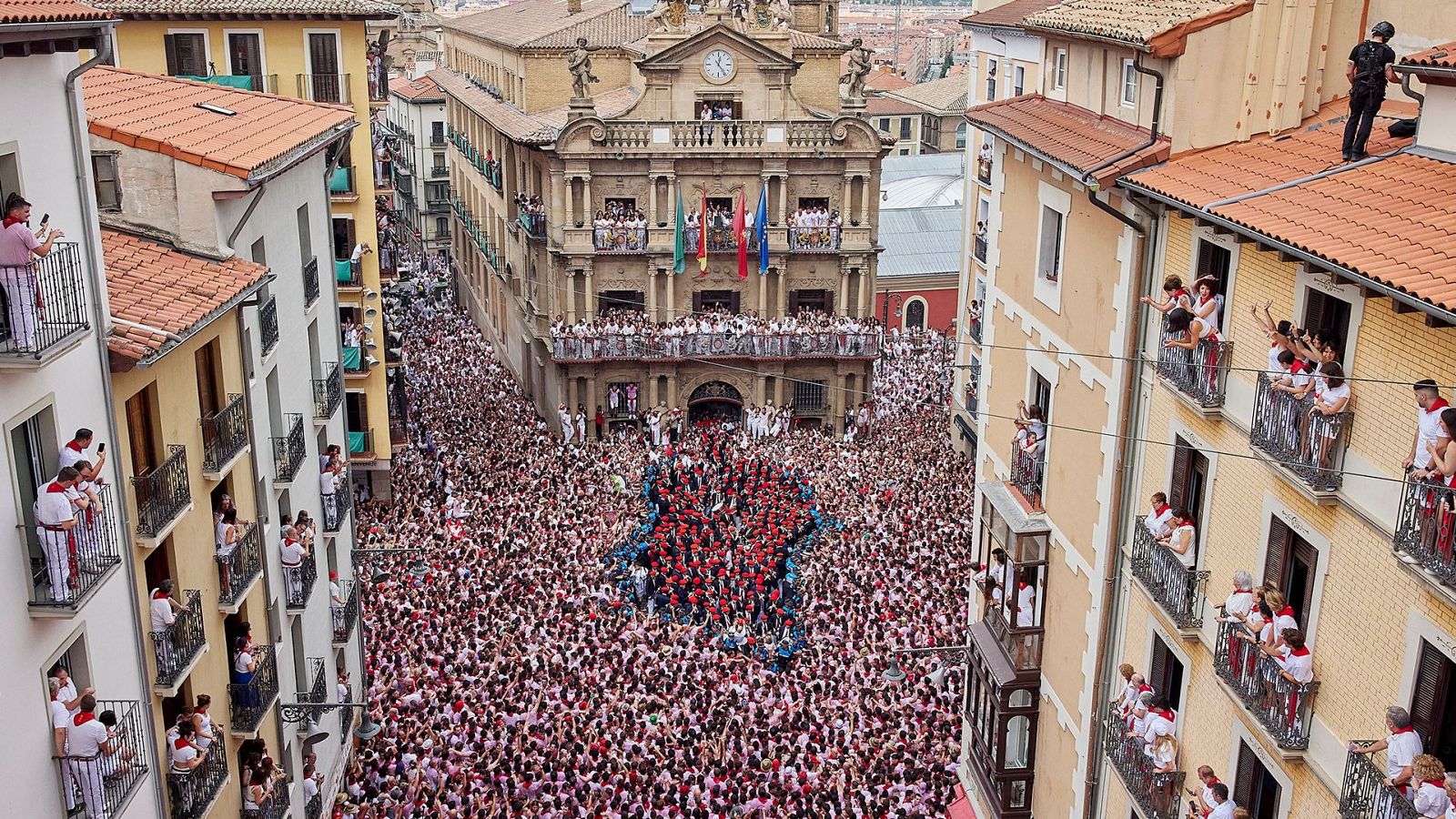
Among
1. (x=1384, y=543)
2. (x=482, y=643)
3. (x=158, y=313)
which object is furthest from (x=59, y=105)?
(x=482, y=643)

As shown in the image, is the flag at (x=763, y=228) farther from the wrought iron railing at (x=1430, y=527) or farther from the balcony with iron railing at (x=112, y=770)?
the wrought iron railing at (x=1430, y=527)

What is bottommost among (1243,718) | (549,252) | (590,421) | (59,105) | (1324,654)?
(590,421)

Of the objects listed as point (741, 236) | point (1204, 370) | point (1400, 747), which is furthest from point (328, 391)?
point (741, 236)

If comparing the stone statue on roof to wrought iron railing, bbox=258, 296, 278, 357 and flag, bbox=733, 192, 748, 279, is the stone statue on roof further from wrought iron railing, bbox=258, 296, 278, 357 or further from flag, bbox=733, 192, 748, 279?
wrought iron railing, bbox=258, 296, 278, 357

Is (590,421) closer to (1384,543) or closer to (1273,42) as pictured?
(1273,42)

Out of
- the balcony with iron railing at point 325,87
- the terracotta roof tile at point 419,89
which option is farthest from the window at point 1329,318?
the terracotta roof tile at point 419,89

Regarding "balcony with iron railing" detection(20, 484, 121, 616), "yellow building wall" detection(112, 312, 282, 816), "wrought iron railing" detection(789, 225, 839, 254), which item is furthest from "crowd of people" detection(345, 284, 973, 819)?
"balcony with iron railing" detection(20, 484, 121, 616)
